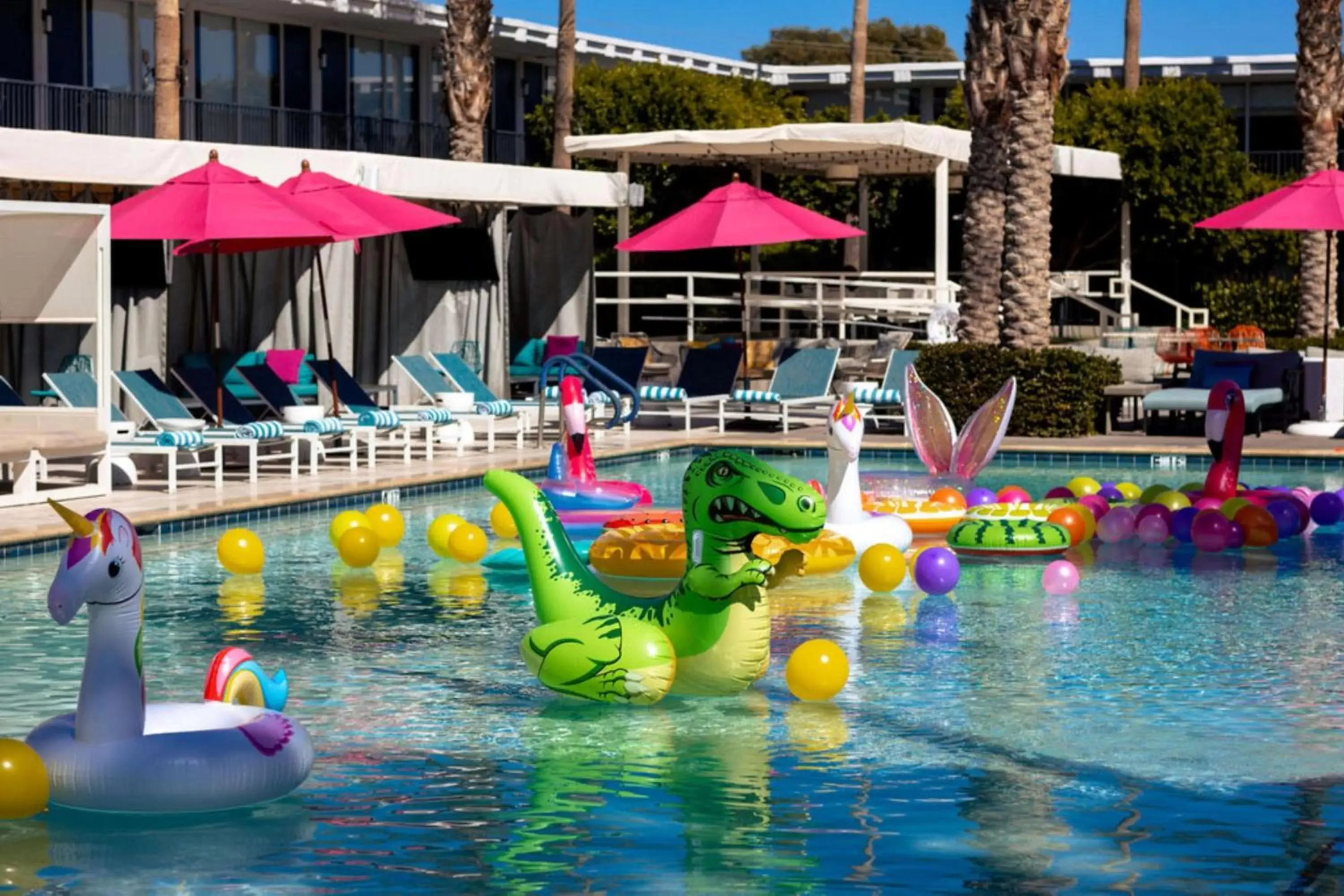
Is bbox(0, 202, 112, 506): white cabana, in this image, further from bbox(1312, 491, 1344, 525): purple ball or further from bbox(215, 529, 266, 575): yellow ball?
bbox(1312, 491, 1344, 525): purple ball

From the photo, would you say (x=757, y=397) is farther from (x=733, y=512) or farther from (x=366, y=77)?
(x=366, y=77)

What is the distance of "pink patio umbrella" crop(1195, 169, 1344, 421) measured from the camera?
17.8 m

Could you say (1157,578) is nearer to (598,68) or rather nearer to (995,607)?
(995,607)

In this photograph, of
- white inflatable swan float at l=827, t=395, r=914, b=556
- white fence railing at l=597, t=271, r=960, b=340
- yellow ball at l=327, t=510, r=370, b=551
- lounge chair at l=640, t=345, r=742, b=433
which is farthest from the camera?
white fence railing at l=597, t=271, r=960, b=340

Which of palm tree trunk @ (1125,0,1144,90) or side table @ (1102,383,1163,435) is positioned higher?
palm tree trunk @ (1125,0,1144,90)

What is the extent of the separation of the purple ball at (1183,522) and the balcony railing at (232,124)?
608 inches

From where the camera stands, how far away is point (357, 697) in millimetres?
8008

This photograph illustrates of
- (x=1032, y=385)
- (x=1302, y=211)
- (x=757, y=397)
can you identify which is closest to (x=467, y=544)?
(x=757, y=397)

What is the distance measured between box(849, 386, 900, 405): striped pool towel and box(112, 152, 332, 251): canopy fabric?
6.14 m

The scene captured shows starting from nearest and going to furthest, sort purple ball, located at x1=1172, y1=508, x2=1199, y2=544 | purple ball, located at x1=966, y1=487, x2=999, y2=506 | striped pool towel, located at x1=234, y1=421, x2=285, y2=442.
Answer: purple ball, located at x1=1172, y1=508, x2=1199, y2=544
purple ball, located at x1=966, y1=487, x2=999, y2=506
striped pool towel, located at x1=234, y1=421, x2=285, y2=442

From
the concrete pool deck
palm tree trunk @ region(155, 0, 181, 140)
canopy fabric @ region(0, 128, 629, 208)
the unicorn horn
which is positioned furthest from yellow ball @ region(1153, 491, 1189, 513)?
palm tree trunk @ region(155, 0, 181, 140)

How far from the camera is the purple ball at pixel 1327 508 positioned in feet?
42.0

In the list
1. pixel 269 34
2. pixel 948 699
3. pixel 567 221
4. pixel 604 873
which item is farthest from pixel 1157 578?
pixel 269 34

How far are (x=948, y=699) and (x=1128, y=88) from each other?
90.8 ft
